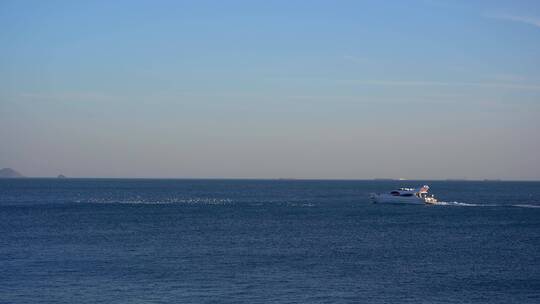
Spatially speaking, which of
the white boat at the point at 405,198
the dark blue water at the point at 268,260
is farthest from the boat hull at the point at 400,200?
the dark blue water at the point at 268,260

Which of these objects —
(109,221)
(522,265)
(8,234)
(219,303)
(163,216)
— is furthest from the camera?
(163,216)

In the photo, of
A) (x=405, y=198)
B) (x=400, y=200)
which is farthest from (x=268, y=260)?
(x=405, y=198)

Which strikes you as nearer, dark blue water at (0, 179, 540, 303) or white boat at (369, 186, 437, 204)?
dark blue water at (0, 179, 540, 303)

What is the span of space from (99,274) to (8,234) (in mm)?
38344

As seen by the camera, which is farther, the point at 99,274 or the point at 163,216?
the point at 163,216

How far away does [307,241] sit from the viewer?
88.1 meters

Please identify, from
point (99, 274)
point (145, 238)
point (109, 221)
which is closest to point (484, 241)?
point (145, 238)

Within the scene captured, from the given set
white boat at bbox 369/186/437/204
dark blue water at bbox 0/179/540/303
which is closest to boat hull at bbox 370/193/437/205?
white boat at bbox 369/186/437/204

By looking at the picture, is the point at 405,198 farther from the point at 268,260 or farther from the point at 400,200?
the point at 268,260

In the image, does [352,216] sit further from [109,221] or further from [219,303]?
[219,303]

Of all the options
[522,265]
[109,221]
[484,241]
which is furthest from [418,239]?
[109,221]

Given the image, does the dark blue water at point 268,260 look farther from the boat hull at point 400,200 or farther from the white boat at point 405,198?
the white boat at point 405,198

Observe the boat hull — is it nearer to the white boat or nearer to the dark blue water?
the white boat

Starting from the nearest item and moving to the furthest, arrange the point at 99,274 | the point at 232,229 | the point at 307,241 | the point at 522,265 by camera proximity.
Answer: the point at 99,274, the point at 522,265, the point at 307,241, the point at 232,229
